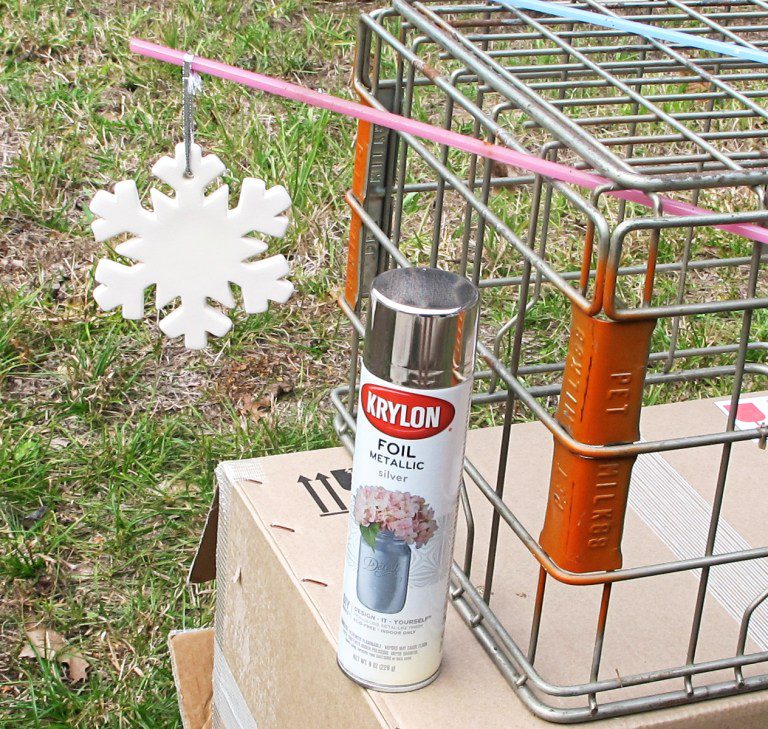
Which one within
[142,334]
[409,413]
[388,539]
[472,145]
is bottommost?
[142,334]

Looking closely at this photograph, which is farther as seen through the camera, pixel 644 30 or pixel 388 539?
pixel 644 30

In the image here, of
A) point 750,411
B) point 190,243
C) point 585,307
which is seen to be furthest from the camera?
point 750,411

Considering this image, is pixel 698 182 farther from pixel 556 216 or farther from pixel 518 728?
pixel 556 216

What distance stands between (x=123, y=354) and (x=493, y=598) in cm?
122

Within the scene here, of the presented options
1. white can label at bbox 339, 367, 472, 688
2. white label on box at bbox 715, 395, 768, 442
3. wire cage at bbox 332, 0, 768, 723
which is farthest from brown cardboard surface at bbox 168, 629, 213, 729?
white label on box at bbox 715, 395, 768, 442

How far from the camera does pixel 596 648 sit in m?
0.93

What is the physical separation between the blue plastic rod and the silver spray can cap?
402 mm

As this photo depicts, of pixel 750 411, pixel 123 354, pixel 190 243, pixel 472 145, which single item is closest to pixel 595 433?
pixel 472 145

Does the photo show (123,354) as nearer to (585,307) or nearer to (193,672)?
(193,672)

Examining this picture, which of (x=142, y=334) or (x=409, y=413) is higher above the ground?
(x=409, y=413)

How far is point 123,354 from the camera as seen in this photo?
7.06ft

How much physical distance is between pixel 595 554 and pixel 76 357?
1.40 metres

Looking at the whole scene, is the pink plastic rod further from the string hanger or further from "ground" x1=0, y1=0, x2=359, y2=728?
"ground" x1=0, y1=0, x2=359, y2=728

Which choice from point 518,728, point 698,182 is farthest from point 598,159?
point 518,728
